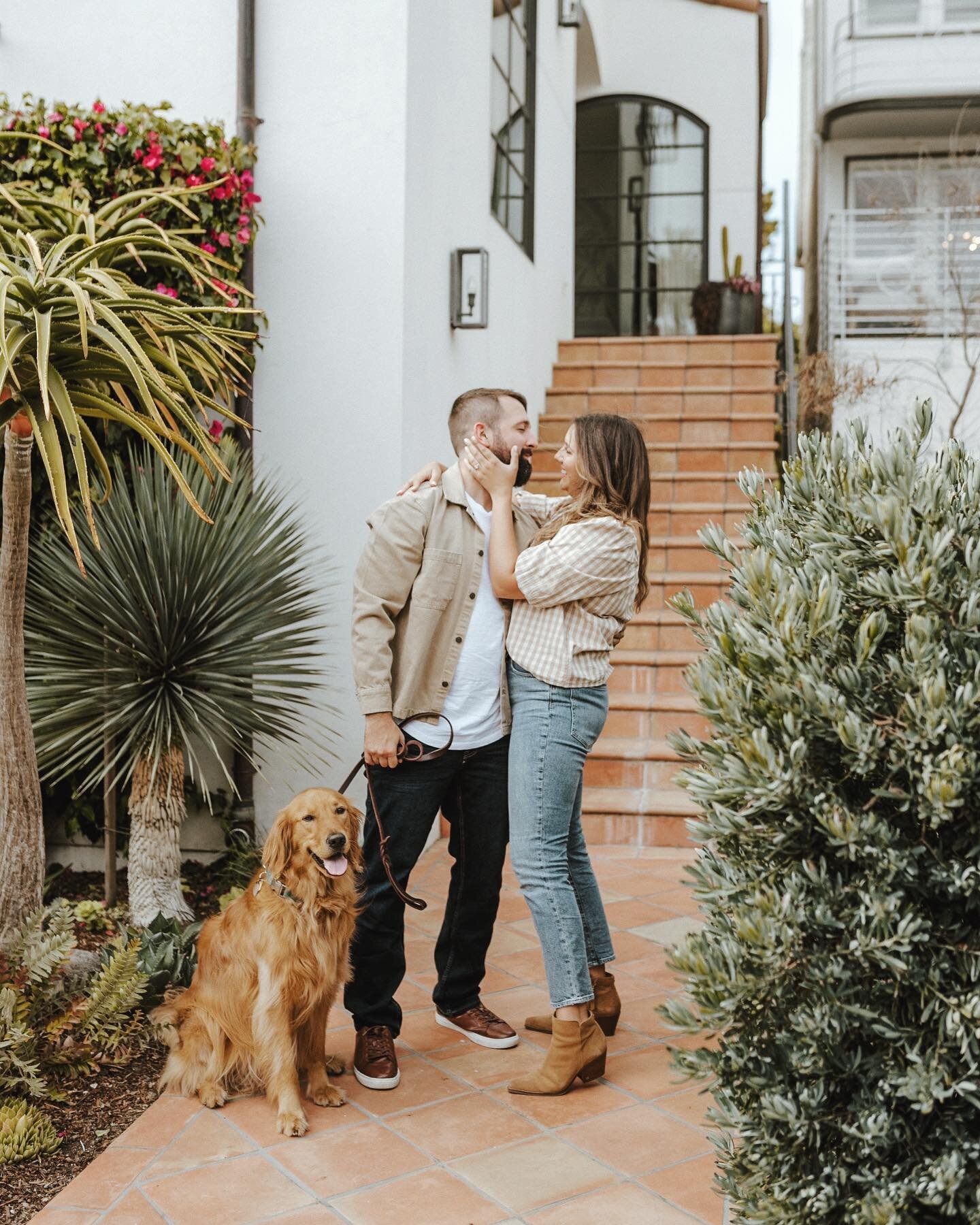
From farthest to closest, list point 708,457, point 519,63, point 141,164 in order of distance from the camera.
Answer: point 708,457
point 519,63
point 141,164

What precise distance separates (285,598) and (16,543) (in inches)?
47.0

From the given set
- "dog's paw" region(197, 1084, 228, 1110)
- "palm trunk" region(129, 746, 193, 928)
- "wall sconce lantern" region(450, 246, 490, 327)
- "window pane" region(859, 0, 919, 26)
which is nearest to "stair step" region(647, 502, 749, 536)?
"wall sconce lantern" region(450, 246, 490, 327)

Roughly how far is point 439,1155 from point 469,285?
4.45 metres

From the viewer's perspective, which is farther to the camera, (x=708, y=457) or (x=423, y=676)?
(x=708, y=457)

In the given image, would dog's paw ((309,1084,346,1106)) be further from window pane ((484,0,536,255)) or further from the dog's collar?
window pane ((484,0,536,255))

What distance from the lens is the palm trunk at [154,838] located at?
4.43m

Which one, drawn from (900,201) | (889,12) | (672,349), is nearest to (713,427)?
(672,349)

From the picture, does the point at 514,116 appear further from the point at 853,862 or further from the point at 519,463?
the point at 853,862

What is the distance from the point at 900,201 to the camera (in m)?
12.5

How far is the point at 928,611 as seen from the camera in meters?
1.90

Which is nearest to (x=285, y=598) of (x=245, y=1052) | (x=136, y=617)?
(x=136, y=617)

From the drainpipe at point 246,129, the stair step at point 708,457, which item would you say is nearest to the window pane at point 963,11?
the stair step at point 708,457

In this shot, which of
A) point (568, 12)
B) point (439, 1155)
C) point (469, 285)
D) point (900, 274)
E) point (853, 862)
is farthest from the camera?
point (900, 274)

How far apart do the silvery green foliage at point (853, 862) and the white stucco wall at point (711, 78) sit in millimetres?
11276
